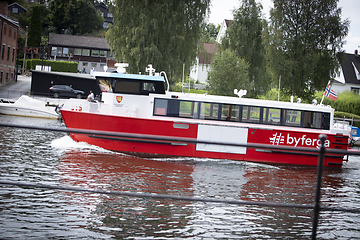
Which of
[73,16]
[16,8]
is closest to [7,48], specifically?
[73,16]

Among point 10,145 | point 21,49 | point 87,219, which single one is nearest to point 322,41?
point 10,145

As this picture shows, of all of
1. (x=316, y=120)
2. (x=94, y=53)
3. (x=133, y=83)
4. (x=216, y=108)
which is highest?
(x=94, y=53)

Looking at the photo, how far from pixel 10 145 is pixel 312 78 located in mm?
25128

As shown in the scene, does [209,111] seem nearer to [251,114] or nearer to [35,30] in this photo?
[251,114]

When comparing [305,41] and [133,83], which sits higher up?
[305,41]

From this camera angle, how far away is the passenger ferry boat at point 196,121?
540 inches

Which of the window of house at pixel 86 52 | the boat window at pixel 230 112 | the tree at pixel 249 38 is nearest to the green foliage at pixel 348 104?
the tree at pixel 249 38

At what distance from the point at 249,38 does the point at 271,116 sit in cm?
2029

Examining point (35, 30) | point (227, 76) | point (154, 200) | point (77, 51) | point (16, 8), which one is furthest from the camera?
point (16, 8)

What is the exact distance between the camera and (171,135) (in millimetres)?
13625

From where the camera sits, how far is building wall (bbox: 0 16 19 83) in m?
40.3

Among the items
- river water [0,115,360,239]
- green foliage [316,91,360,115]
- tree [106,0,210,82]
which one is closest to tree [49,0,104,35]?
tree [106,0,210,82]

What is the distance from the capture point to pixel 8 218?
18.6ft

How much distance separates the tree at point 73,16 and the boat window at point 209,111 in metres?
75.0
